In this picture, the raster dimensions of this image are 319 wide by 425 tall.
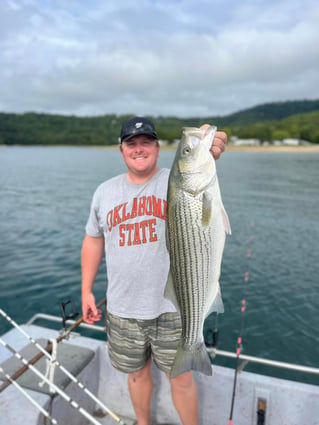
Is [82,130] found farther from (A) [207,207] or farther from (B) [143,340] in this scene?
(A) [207,207]

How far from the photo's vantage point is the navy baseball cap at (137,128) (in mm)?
A: 2885

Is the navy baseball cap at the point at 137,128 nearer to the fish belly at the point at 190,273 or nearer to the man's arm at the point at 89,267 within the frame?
the fish belly at the point at 190,273

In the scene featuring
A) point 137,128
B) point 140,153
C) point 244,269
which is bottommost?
point 244,269

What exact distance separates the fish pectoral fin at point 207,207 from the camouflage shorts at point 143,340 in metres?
1.00

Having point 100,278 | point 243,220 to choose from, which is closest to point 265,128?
point 243,220

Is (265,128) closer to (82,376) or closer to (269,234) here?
(269,234)

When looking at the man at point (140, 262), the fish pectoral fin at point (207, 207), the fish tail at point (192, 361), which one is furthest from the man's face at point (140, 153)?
the fish tail at point (192, 361)

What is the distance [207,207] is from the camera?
250 cm

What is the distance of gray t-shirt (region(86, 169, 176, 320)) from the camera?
2957 mm

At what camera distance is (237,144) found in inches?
5236

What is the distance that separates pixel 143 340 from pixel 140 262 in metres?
0.74

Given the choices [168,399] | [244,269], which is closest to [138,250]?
[168,399]

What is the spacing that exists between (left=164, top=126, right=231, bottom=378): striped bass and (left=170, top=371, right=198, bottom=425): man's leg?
421 mm

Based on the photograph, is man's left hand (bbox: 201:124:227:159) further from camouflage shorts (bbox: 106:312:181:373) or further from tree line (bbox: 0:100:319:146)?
tree line (bbox: 0:100:319:146)
